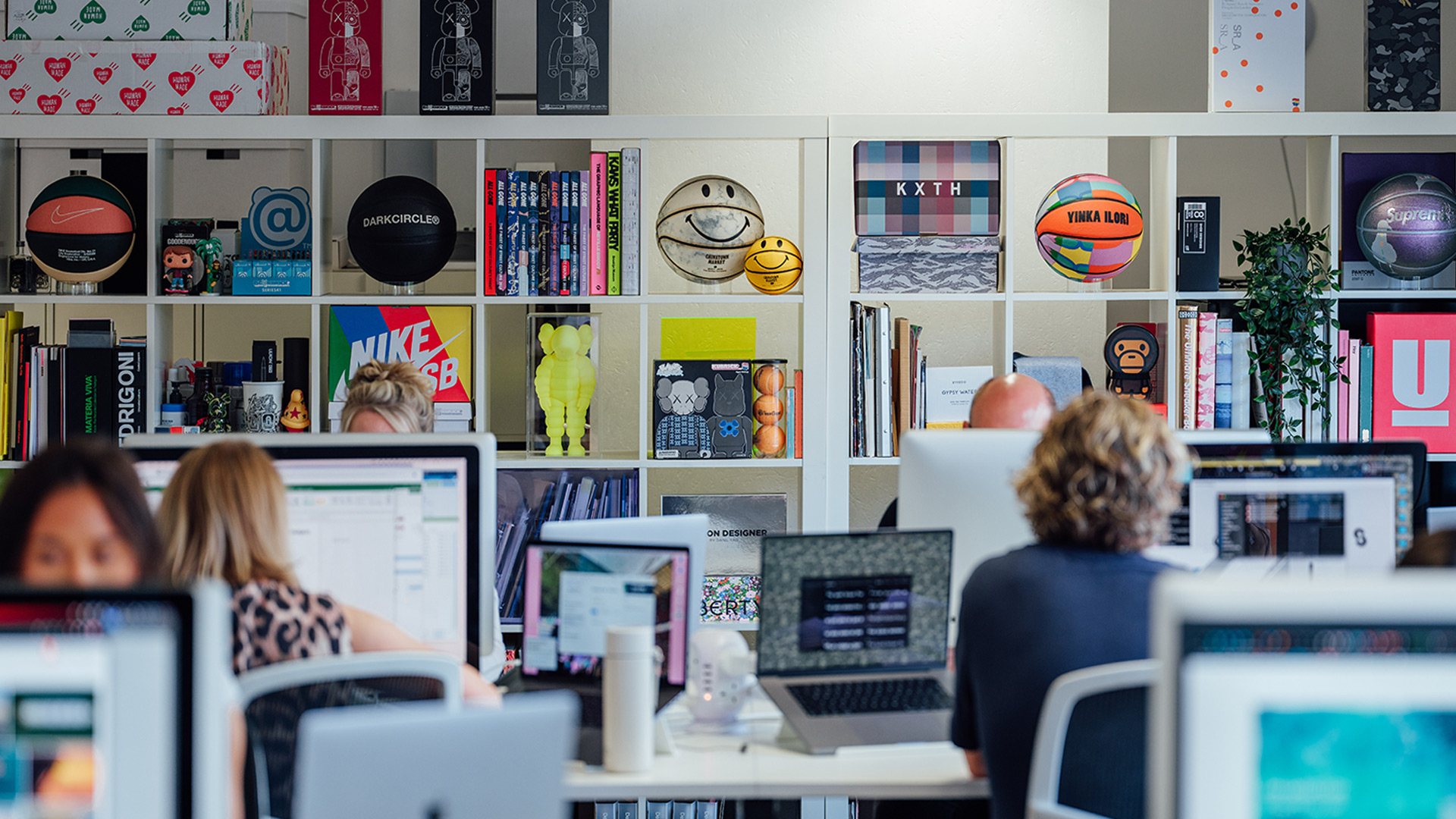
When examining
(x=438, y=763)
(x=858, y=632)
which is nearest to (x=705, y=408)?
(x=858, y=632)

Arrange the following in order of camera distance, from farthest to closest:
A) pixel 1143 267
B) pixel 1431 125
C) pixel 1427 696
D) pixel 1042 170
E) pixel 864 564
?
pixel 1143 267
pixel 1042 170
pixel 1431 125
pixel 864 564
pixel 1427 696

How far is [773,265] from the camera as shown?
329cm

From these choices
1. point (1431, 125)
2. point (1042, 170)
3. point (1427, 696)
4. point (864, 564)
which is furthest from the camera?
point (1042, 170)

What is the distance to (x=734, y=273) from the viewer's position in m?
3.31

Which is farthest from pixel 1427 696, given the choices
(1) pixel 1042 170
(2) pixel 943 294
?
(1) pixel 1042 170

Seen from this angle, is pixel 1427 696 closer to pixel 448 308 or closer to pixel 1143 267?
pixel 448 308

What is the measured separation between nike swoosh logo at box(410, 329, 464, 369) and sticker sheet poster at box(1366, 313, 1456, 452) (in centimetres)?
271

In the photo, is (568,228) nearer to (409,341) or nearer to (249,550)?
(409,341)

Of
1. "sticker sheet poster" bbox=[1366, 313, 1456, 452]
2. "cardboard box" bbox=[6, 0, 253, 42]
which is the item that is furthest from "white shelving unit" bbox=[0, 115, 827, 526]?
"sticker sheet poster" bbox=[1366, 313, 1456, 452]

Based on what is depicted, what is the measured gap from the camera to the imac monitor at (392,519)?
1.83 m

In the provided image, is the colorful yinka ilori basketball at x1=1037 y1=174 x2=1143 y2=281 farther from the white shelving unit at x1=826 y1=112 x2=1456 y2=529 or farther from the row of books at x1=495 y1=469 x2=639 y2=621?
the row of books at x1=495 y1=469 x2=639 y2=621

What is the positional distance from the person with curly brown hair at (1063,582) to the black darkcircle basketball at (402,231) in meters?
2.08

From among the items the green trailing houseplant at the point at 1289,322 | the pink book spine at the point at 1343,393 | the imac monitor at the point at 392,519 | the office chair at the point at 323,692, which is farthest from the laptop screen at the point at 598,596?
the pink book spine at the point at 1343,393

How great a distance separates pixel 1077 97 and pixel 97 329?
325cm
